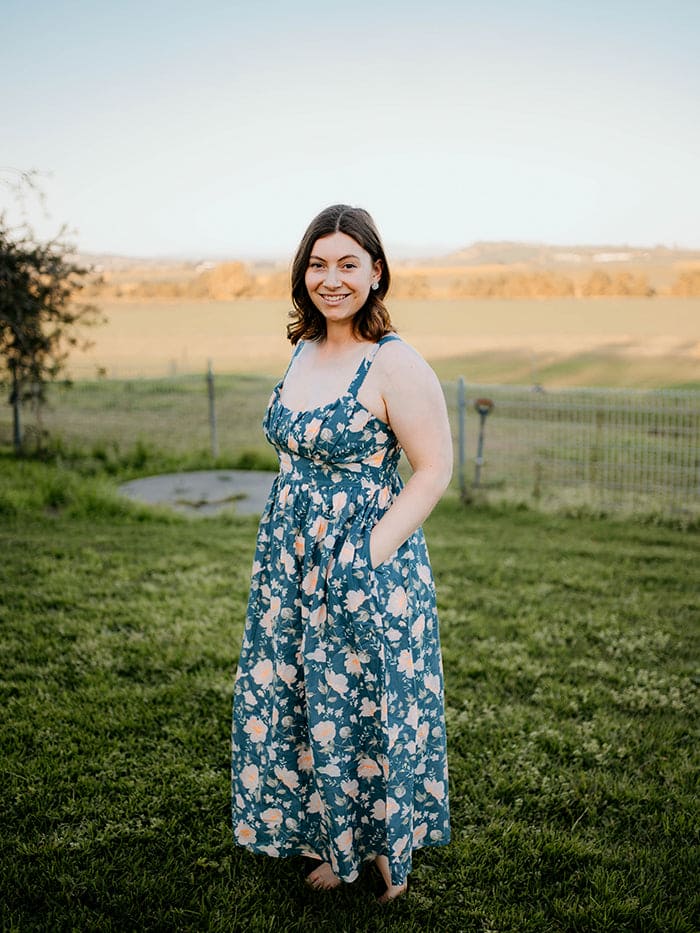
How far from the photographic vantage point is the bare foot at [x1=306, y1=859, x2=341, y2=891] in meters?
2.35

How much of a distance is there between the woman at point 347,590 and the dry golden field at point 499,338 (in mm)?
9843

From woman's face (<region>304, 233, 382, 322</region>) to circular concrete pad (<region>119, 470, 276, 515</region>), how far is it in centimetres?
505

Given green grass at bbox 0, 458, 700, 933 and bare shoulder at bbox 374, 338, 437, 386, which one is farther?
green grass at bbox 0, 458, 700, 933

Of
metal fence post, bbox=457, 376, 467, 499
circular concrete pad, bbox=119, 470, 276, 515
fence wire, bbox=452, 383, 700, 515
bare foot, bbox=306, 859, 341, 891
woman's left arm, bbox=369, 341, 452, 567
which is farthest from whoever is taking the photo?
metal fence post, bbox=457, 376, 467, 499

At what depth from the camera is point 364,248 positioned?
204cm

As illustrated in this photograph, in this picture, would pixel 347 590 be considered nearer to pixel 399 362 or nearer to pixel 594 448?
pixel 399 362

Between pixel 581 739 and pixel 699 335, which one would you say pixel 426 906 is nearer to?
pixel 581 739

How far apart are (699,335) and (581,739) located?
12757 mm

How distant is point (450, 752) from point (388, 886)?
2.72 feet

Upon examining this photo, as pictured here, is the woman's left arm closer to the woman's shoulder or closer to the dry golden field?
the woman's shoulder

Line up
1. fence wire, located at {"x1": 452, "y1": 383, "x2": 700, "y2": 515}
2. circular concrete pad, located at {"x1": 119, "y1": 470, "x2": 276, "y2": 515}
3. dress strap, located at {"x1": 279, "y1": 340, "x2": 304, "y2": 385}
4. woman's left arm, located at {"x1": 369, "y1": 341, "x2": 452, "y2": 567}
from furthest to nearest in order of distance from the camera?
circular concrete pad, located at {"x1": 119, "y1": 470, "x2": 276, "y2": 515}, fence wire, located at {"x1": 452, "y1": 383, "x2": 700, "y2": 515}, dress strap, located at {"x1": 279, "y1": 340, "x2": 304, "y2": 385}, woman's left arm, located at {"x1": 369, "y1": 341, "x2": 452, "y2": 567}

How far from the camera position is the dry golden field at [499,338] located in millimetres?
13687

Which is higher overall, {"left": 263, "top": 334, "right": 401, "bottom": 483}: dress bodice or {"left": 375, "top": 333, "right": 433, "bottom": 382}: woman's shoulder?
{"left": 375, "top": 333, "right": 433, "bottom": 382}: woman's shoulder

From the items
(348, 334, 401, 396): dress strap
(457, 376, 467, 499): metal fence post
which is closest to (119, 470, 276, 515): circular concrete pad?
(457, 376, 467, 499): metal fence post
